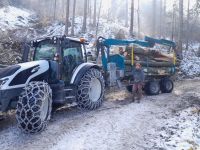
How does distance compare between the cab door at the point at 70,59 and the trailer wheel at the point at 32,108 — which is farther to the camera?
the cab door at the point at 70,59

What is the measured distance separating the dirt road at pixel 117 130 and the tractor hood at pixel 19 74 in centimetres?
116

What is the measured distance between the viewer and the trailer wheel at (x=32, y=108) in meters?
7.55

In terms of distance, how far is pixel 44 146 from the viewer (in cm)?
714

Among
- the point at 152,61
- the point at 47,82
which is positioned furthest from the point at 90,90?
the point at 152,61

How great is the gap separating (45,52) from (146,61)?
17.3 feet

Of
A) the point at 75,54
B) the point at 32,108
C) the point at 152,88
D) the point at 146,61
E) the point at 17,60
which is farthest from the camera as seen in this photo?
the point at 17,60

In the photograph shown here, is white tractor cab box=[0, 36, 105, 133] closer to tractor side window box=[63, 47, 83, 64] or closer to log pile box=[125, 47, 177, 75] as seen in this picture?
tractor side window box=[63, 47, 83, 64]

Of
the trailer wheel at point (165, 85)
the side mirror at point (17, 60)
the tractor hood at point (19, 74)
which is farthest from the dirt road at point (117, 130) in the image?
the side mirror at point (17, 60)

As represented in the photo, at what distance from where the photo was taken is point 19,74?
8.20 metres

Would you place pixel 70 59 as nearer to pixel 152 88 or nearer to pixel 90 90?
pixel 90 90

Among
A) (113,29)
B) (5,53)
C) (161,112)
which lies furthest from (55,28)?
(161,112)

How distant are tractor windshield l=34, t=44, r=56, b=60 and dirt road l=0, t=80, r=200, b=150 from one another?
5.68 ft

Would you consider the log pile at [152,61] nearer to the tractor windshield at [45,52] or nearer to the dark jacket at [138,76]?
the dark jacket at [138,76]

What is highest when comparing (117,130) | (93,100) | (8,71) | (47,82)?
(8,71)
